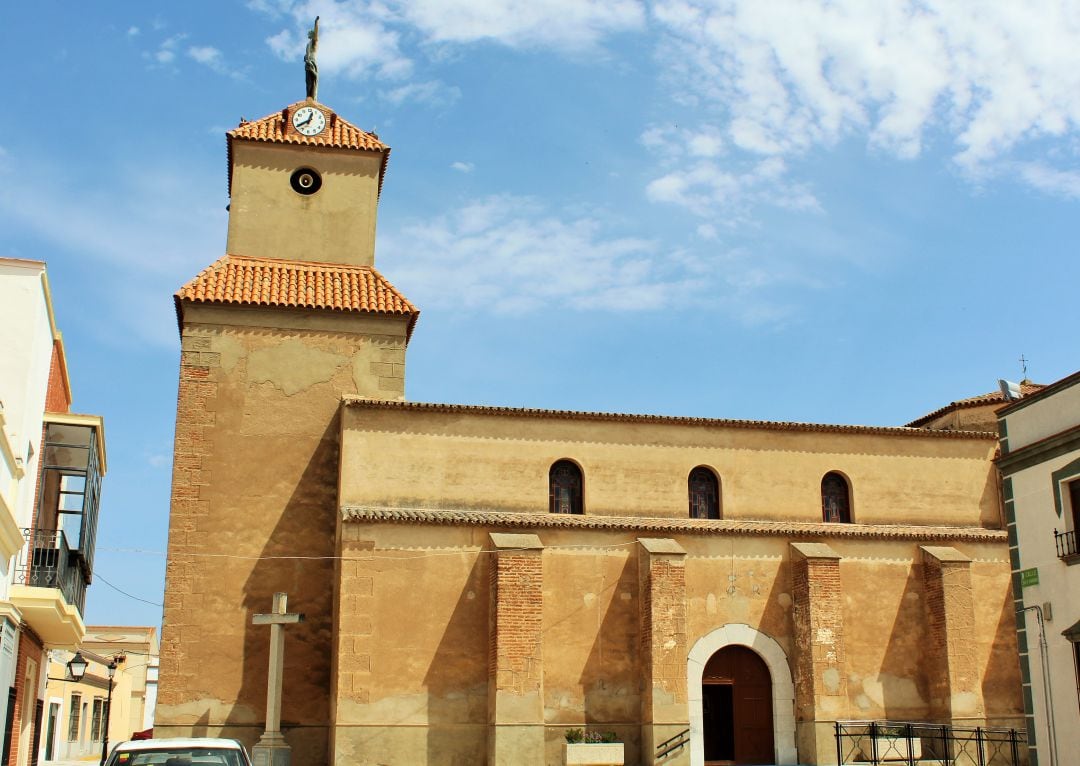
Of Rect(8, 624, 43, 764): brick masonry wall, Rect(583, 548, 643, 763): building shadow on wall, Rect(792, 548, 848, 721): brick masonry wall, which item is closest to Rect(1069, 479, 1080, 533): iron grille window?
Rect(792, 548, 848, 721): brick masonry wall

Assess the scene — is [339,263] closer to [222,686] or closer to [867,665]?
[222,686]

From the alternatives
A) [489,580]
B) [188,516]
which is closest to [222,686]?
[188,516]

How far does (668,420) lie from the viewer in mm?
24922

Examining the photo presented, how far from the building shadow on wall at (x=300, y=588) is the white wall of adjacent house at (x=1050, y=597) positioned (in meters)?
13.6

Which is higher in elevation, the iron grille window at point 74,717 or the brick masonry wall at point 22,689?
the brick masonry wall at point 22,689

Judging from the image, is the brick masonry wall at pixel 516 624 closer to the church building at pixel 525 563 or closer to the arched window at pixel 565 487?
the church building at pixel 525 563

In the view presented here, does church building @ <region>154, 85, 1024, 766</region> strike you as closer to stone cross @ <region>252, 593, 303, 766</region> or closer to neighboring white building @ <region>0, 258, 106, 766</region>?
stone cross @ <region>252, 593, 303, 766</region>

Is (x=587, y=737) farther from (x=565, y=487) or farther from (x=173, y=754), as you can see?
(x=173, y=754)

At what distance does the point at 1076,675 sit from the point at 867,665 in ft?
25.0

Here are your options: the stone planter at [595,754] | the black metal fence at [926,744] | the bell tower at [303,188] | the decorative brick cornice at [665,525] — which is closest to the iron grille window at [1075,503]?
the black metal fence at [926,744]

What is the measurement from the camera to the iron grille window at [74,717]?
44.2m

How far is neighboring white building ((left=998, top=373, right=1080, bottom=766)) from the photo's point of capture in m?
16.5

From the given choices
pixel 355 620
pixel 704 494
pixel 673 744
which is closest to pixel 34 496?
pixel 355 620

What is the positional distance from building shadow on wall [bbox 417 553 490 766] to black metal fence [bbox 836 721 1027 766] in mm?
7452
